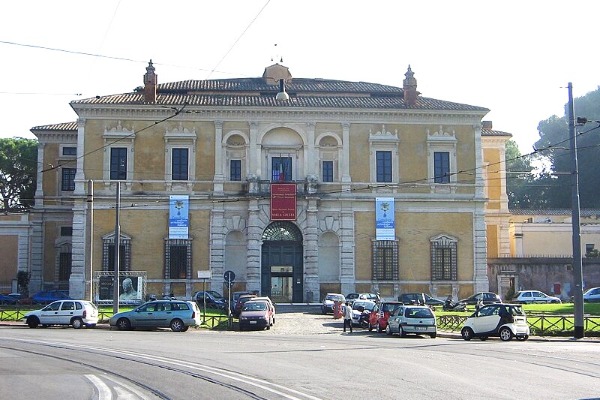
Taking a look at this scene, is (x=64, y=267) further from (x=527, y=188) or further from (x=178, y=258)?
(x=527, y=188)

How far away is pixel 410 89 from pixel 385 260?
40.4 feet

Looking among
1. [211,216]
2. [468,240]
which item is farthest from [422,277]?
[211,216]

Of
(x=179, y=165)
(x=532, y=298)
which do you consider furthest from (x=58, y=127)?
(x=532, y=298)

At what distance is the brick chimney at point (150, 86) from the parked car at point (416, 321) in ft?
95.3

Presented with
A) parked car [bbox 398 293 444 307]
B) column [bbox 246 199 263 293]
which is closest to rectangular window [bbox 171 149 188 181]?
column [bbox 246 199 263 293]

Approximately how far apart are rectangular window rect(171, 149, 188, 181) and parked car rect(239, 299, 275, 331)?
19.5 m

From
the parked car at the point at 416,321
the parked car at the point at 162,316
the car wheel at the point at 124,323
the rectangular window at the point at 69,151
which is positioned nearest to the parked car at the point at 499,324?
the parked car at the point at 416,321

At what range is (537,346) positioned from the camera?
28016 millimetres

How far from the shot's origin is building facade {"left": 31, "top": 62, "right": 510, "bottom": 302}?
2188 inches

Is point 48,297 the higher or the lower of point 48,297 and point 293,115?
the lower

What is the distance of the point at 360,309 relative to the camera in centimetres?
4109

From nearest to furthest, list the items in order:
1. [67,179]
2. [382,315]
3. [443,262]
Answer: [382,315], [443,262], [67,179]

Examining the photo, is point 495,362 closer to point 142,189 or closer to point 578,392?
point 578,392

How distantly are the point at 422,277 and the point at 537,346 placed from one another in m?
28.8
